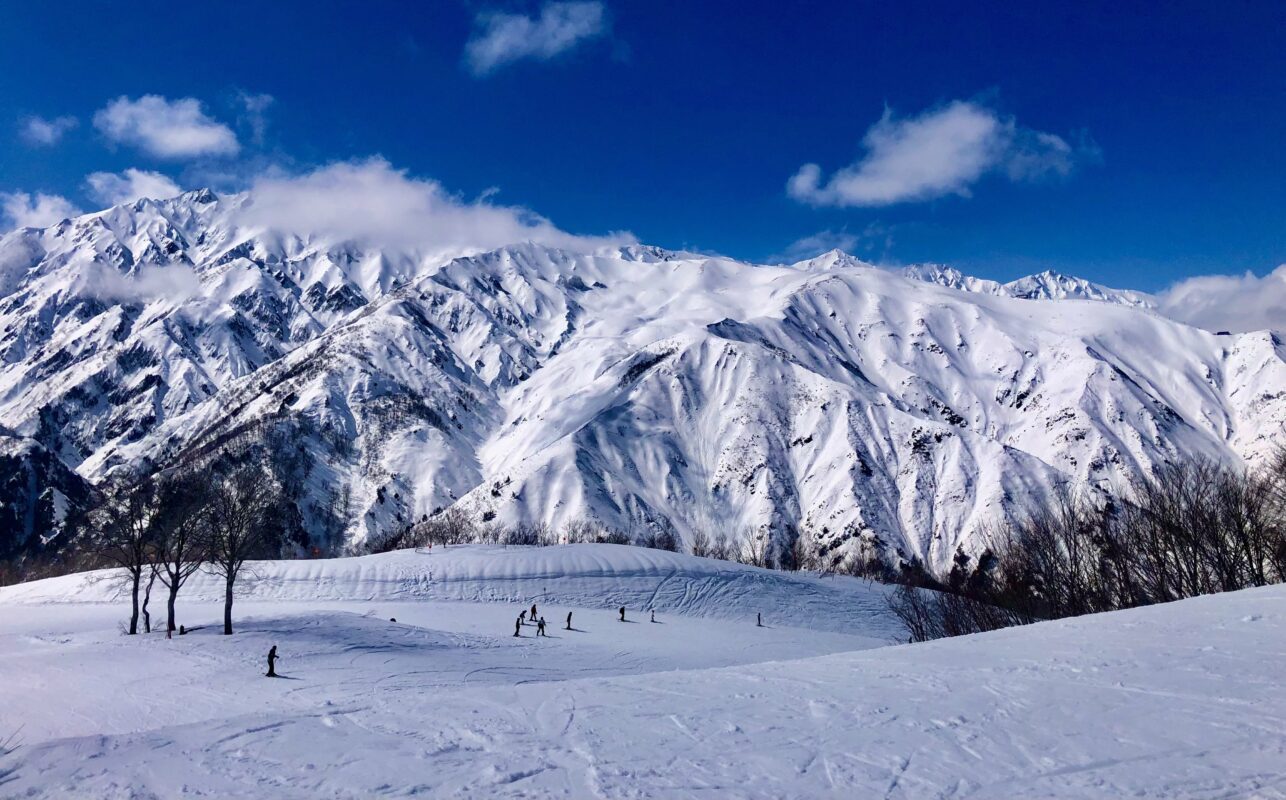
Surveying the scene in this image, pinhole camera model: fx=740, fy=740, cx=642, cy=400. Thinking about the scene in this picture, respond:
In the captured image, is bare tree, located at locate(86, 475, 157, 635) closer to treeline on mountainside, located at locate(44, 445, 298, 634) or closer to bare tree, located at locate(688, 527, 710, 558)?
treeline on mountainside, located at locate(44, 445, 298, 634)

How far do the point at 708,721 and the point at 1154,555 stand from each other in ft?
118

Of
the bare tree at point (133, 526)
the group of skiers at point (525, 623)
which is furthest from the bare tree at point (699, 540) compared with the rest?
the bare tree at point (133, 526)

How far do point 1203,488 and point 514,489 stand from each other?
14410cm

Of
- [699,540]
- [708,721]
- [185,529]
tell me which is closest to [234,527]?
[185,529]

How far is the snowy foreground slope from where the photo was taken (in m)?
10.4

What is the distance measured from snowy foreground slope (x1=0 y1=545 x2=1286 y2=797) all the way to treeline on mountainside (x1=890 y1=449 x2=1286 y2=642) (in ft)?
55.6

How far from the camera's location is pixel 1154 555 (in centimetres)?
3909

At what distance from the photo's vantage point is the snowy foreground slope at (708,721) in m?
Answer: 10.4

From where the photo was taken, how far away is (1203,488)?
4000 centimetres

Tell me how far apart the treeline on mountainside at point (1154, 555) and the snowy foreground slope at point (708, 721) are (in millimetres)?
16954

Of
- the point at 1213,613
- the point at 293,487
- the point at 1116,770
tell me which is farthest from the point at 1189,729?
the point at 293,487

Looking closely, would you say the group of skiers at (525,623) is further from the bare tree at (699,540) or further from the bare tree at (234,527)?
the bare tree at (699,540)

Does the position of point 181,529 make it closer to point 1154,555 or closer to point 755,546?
point 1154,555

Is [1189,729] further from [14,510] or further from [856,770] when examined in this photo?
[14,510]
